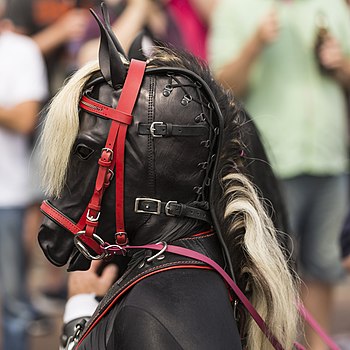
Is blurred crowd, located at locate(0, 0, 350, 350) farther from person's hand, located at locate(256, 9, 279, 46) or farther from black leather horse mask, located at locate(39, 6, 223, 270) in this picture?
black leather horse mask, located at locate(39, 6, 223, 270)

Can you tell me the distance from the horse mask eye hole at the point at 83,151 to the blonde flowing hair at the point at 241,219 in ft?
0.06

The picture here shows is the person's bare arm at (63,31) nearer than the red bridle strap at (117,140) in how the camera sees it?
No

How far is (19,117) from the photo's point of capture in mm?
4820

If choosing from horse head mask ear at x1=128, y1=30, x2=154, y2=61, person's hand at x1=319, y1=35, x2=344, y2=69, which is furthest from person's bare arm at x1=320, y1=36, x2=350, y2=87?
horse head mask ear at x1=128, y1=30, x2=154, y2=61

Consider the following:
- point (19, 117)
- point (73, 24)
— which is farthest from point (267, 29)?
point (73, 24)

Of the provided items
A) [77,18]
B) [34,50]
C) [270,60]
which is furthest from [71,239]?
[77,18]

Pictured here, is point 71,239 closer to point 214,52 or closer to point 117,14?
point 214,52

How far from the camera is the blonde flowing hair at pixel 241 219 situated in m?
2.15

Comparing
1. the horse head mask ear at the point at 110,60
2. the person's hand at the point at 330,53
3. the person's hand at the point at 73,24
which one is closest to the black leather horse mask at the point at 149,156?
the horse head mask ear at the point at 110,60

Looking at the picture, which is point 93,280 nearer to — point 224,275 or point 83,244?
point 83,244

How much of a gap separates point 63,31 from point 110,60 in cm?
351

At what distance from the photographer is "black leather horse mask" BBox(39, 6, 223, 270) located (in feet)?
6.83

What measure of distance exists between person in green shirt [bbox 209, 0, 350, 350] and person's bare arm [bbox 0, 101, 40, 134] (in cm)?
100

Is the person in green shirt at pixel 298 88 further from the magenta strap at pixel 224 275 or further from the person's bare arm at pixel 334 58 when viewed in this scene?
the magenta strap at pixel 224 275
